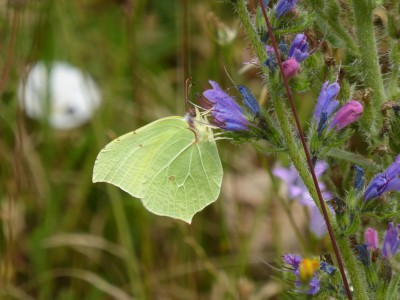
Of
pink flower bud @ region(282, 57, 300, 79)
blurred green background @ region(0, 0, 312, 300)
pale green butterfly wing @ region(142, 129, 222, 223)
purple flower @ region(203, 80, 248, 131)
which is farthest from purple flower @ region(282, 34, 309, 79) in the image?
blurred green background @ region(0, 0, 312, 300)

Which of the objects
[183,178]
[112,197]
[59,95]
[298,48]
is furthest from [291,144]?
[59,95]

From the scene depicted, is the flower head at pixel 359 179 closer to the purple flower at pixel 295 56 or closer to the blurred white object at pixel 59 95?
the purple flower at pixel 295 56

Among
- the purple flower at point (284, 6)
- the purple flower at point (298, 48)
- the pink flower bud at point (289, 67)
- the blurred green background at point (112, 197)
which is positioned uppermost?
the purple flower at point (284, 6)

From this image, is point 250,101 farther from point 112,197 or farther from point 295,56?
point 112,197

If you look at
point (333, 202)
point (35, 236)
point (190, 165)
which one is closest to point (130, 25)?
point (190, 165)

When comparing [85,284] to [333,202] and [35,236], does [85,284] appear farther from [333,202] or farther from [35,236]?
[333,202]

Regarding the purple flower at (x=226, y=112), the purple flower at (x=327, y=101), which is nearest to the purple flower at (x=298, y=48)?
the purple flower at (x=327, y=101)
